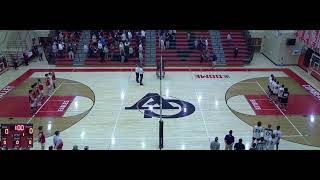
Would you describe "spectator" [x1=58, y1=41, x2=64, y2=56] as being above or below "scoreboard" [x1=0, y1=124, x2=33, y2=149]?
above

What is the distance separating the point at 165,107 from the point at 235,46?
11.7 meters

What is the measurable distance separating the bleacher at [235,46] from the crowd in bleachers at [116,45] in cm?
587

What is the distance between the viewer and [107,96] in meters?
19.2

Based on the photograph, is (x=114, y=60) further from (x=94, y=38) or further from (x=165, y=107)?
(x=165, y=107)

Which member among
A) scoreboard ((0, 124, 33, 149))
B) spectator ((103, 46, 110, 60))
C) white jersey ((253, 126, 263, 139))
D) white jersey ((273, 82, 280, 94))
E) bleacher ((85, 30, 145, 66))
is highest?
spectator ((103, 46, 110, 60))

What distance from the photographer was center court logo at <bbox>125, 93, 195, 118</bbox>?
55.7 feet

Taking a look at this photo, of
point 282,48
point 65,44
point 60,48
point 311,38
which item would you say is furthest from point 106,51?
point 311,38

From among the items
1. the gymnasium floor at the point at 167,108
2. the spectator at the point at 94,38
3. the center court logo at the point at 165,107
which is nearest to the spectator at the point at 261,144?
the gymnasium floor at the point at 167,108

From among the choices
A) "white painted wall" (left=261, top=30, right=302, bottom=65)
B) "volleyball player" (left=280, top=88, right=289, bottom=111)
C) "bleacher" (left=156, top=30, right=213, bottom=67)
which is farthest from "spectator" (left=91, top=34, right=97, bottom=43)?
"volleyball player" (left=280, top=88, right=289, bottom=111)

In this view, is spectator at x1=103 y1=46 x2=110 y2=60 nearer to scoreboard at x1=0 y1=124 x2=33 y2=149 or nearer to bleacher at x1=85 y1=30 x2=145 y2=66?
bleacher at x1=85 y1=30 x2=145 y2=66

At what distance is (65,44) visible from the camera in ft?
88.5
